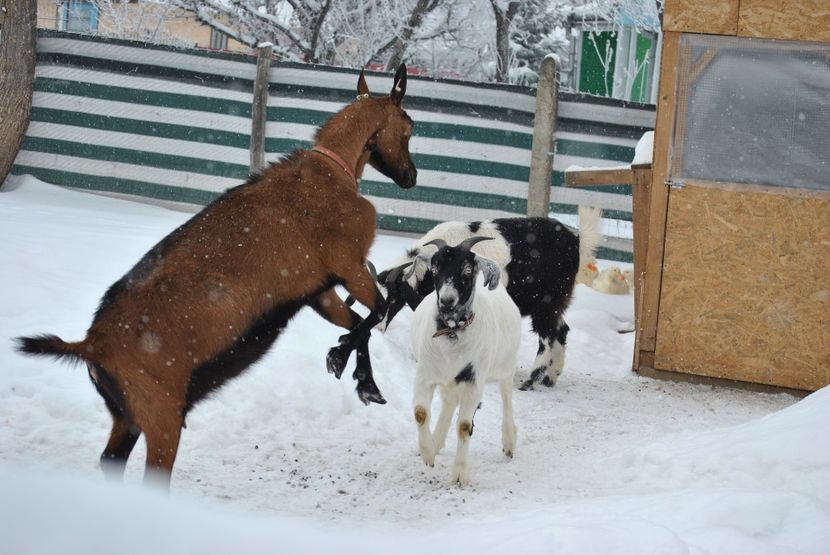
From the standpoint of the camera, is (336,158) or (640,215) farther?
(640,215)

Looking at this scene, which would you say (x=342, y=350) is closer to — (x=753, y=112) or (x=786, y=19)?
(x=753, y=112)

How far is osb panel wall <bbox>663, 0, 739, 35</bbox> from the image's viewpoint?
716 cm

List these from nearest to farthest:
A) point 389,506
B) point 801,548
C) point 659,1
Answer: point 801,548 < point 389,506 < point 659,1

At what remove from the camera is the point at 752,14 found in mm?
7121

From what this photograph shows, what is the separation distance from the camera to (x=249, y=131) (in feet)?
38.8

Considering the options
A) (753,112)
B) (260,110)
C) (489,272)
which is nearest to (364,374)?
(489,272)

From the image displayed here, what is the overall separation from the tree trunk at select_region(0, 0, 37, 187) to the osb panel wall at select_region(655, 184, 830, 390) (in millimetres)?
7654

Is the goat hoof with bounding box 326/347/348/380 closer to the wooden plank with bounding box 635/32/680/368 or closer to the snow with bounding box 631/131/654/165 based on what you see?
the wooden plank with bounding box 635/32/680/368

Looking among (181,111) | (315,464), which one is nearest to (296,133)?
(181,111)

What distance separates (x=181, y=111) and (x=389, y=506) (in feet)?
28.2

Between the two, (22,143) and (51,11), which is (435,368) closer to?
(22,143)

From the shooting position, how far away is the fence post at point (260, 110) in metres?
11.6

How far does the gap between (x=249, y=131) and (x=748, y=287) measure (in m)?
6.86

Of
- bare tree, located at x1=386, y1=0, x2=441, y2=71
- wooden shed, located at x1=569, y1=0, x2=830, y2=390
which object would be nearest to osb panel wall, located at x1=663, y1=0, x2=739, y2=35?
wooden shed, located at x1=569, y1=0, x2=830, y2=390
